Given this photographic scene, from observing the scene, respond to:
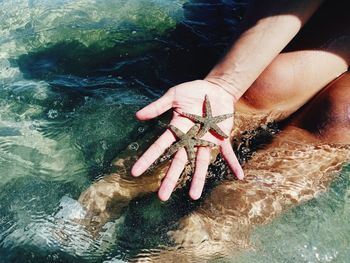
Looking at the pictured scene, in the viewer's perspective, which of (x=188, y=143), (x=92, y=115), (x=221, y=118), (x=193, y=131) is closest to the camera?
(x=188, y=143)

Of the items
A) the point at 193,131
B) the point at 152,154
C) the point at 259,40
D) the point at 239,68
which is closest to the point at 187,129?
the point at 193,131

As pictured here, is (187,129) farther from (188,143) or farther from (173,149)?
(173,149)

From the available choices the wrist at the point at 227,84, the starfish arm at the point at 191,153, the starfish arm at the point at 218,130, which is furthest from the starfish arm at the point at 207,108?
the starfish arm at the point at 191,153

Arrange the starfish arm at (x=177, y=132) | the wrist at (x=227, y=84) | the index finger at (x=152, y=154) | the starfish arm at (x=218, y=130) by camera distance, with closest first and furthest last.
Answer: the index finger at (x=152, y=154) < the starfish arm at (x=177, y=132) < the starfish arm at (x=218, y=130) < the wrist at (x=227, y=84)

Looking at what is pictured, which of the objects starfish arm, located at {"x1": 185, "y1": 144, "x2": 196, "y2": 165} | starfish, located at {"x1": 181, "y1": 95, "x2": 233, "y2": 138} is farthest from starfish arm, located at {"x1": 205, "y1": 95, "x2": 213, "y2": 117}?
starfish arm, located at {"x1": 185, "y1": 144, "x2": 196, "y2": 165}

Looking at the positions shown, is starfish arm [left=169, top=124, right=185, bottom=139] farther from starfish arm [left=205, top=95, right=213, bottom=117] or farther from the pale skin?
starfish arm [left=205, top=95, right=213, bottom=117]

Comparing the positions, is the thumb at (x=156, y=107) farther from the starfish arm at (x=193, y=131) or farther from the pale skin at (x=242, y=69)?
the starfish arm at (x=193, y=131)
